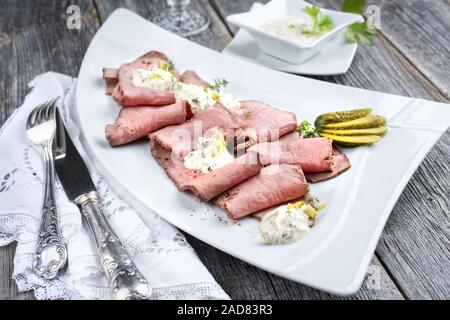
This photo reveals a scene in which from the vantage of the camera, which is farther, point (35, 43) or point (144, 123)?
point (35, 43)

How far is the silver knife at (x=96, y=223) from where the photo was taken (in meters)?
2.12

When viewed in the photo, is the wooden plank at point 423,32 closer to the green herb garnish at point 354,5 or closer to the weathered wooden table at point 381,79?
the weathered wooden table at point 381,79

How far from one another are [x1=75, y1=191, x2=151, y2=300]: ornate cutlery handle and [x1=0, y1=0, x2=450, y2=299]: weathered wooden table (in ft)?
1.15

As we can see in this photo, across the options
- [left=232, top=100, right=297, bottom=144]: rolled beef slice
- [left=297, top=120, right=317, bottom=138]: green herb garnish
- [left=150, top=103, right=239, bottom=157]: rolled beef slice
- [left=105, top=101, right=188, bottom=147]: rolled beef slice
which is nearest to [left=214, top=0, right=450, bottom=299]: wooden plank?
[left=297, top=120, right=317, bottom=138]: green herb garnish

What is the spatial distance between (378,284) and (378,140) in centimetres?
78

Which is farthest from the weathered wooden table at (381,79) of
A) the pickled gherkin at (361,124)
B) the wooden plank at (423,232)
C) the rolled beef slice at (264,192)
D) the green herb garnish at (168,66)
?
the green herb garnish at (168,66)

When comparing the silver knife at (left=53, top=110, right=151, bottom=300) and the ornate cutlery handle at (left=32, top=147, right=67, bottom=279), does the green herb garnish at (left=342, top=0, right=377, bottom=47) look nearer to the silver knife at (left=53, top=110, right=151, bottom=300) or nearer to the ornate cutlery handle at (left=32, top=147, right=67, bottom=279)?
the silver knife at (left=53, top=110, right=151, bottom=300)

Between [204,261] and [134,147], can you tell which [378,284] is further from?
[134,147]

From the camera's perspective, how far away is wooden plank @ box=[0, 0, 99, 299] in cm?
372

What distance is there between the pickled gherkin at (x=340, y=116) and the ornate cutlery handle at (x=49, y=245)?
4.59 ft

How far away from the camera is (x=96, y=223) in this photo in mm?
2408

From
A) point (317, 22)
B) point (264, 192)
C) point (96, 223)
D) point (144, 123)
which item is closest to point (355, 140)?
point (264, 192)

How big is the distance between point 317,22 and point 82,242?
2383 mm

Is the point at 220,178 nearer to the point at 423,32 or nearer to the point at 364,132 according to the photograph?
the point at 364,132
